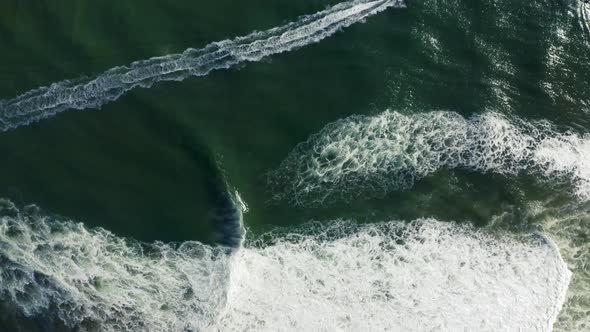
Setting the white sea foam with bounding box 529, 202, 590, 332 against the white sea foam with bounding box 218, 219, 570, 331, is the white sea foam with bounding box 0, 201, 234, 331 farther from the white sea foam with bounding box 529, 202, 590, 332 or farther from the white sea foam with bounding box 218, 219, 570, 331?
the white sea foam with bounding box 529, 202, 590, 332

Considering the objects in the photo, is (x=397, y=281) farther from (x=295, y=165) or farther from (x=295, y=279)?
(x=295, y=165)

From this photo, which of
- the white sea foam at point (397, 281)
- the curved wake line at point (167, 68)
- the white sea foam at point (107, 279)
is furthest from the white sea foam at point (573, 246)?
the white sea foam at point (107, 279)

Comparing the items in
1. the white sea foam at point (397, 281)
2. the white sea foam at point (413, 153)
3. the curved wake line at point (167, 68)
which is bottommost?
the white sea foam at point (397, 281)

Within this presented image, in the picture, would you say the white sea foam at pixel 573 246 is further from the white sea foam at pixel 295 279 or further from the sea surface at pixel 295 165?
the white sea foam at pixel 295 279

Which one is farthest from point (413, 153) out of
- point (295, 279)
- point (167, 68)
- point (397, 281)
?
point (167, 68)

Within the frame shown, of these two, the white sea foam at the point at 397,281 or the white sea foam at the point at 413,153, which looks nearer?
the white sea foam at the point at 397,281

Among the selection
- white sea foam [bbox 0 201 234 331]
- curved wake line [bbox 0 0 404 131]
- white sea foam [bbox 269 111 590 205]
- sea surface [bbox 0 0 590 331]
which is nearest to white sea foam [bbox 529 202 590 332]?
sea surface [bbox 0 0 590 331]

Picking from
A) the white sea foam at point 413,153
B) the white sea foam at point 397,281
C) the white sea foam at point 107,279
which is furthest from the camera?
the white sea foam at point 413,153
